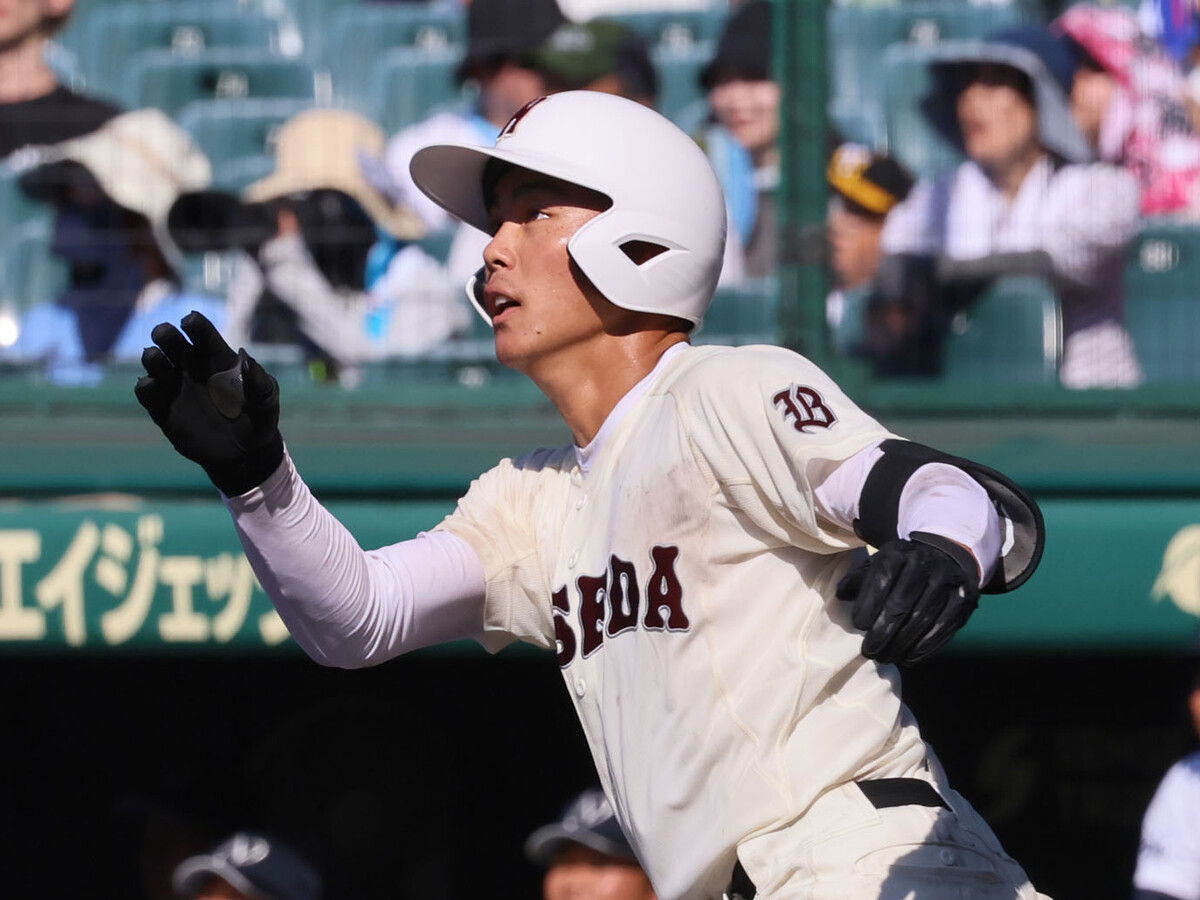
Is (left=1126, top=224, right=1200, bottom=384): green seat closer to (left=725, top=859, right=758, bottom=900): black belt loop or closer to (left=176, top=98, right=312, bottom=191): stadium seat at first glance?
(left=176, top=98, right=312, bottom=191): stadium seat

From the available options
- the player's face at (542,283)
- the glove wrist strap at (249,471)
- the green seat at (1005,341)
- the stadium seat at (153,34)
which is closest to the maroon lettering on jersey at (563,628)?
the player's face at (542,283)

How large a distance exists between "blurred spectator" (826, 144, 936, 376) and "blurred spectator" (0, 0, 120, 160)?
212 cm

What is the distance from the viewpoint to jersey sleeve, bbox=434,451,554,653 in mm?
2637

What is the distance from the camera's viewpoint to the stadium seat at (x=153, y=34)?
4.87m

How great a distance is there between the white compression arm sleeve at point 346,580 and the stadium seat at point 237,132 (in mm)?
2359

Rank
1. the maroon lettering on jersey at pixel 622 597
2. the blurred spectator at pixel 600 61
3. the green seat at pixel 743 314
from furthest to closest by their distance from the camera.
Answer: the blurred spectator at pixel 600 61, the green seat at pixel 743 314, the maroon lettering on jersey at pixel 622 597

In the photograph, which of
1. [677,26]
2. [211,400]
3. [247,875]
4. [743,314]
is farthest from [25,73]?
[211,400]

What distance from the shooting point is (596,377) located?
254 cm

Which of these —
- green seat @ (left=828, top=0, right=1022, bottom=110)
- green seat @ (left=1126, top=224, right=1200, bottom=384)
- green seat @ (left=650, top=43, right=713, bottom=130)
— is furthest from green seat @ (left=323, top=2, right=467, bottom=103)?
green seat @ (left=1126, top=224, right=1200, bottom=384)

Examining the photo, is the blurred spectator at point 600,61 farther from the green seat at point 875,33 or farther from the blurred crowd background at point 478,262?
the green seat at point 875,33

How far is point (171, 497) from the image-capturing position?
4465 millimetres

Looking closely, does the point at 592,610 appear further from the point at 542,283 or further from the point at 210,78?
the point at 210,78

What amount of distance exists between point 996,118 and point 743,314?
864 millimetres

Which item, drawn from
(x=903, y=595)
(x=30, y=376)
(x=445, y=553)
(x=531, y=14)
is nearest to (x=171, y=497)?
(x=30, y=376)
